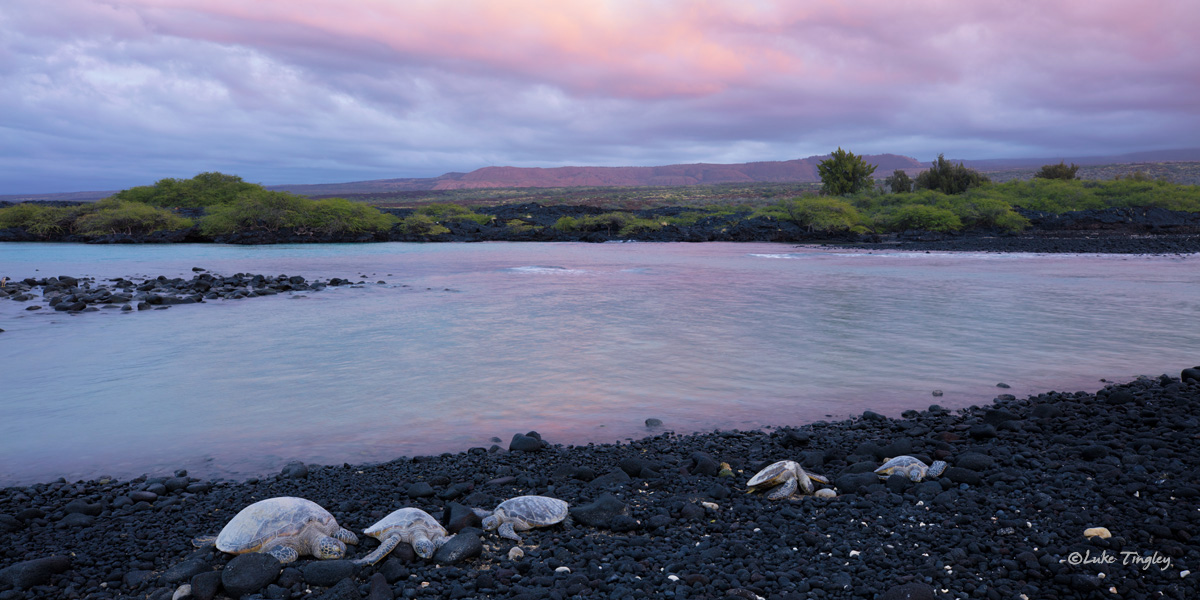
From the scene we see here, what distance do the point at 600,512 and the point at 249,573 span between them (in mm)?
1833

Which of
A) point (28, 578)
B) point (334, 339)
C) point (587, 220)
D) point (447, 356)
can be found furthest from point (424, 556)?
point (587, 220)

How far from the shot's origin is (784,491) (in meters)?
4.37

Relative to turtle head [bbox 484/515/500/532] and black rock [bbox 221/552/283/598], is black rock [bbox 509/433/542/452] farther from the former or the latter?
black rock [bbox 221/552/283/598]

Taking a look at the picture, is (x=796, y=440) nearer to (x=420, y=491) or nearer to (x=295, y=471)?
(x=420, y=491)

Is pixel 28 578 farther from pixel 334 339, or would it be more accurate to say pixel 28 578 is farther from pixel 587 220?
pixel 587 220

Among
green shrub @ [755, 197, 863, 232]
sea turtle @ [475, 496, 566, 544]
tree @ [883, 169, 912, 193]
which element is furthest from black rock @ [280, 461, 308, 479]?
tree @ [883, 169, 912, 193]

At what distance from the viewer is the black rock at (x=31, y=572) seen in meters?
3.29

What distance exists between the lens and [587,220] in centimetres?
5594

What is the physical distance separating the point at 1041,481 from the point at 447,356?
782cm

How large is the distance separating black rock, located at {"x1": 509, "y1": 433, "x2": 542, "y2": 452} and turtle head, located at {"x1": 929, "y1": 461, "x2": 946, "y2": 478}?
2.92 meters

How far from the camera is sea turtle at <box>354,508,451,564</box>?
3.52m

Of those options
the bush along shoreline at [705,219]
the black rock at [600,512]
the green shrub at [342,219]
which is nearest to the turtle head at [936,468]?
the black rock at [600,512]

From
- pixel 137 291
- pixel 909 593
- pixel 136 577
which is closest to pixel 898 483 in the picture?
pixel 909 593

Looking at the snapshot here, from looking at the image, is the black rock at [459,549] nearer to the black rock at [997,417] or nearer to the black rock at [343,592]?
the black rock at [343,592]
